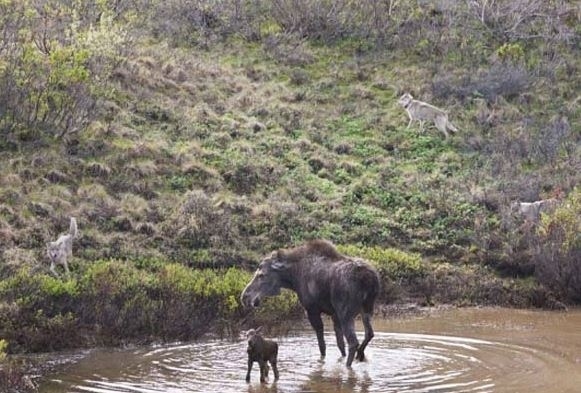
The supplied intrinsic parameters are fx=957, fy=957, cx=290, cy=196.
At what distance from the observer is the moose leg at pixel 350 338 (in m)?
12.9

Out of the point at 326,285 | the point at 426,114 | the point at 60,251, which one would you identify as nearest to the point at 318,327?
the point at 326,285

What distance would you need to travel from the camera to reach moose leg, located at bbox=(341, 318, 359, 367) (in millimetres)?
12867

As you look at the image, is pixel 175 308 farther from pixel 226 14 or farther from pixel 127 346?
pixel 226 14

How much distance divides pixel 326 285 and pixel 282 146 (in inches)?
498

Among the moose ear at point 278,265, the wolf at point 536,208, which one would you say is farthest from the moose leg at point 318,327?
the wolf at point 536,208

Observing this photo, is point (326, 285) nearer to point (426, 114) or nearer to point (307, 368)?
point (307, 368)

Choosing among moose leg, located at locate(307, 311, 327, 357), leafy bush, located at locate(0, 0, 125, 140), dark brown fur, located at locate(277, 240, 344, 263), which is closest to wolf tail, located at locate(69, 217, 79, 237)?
leafy bush, located at locate(0, 0, 125, 140)

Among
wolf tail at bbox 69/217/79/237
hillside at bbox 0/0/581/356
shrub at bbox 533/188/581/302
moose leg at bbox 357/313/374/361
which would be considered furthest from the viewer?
hillside at bbox 0/0/581/356

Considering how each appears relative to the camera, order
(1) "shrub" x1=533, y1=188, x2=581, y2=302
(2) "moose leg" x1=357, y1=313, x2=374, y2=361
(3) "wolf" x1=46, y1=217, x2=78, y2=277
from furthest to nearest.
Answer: (1) "shrub" x1=533, y1=188, x2=581, y2=302 → (3) "wolf" x1=46, y1=217, x2=78, y2=277 → (2) "moose leg" x1=357, y1=313, x2=374, y2=361

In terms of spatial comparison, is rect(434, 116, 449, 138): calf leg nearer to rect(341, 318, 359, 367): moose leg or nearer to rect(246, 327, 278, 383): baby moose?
rect(341, 318, 359, 367): moose leg

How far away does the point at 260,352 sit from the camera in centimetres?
1184

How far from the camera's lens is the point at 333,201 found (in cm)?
2289

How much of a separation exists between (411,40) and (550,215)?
15375 mm

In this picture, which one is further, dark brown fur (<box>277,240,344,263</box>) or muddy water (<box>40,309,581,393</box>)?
dark brown fur (<box>277,240,344,263</box>)
